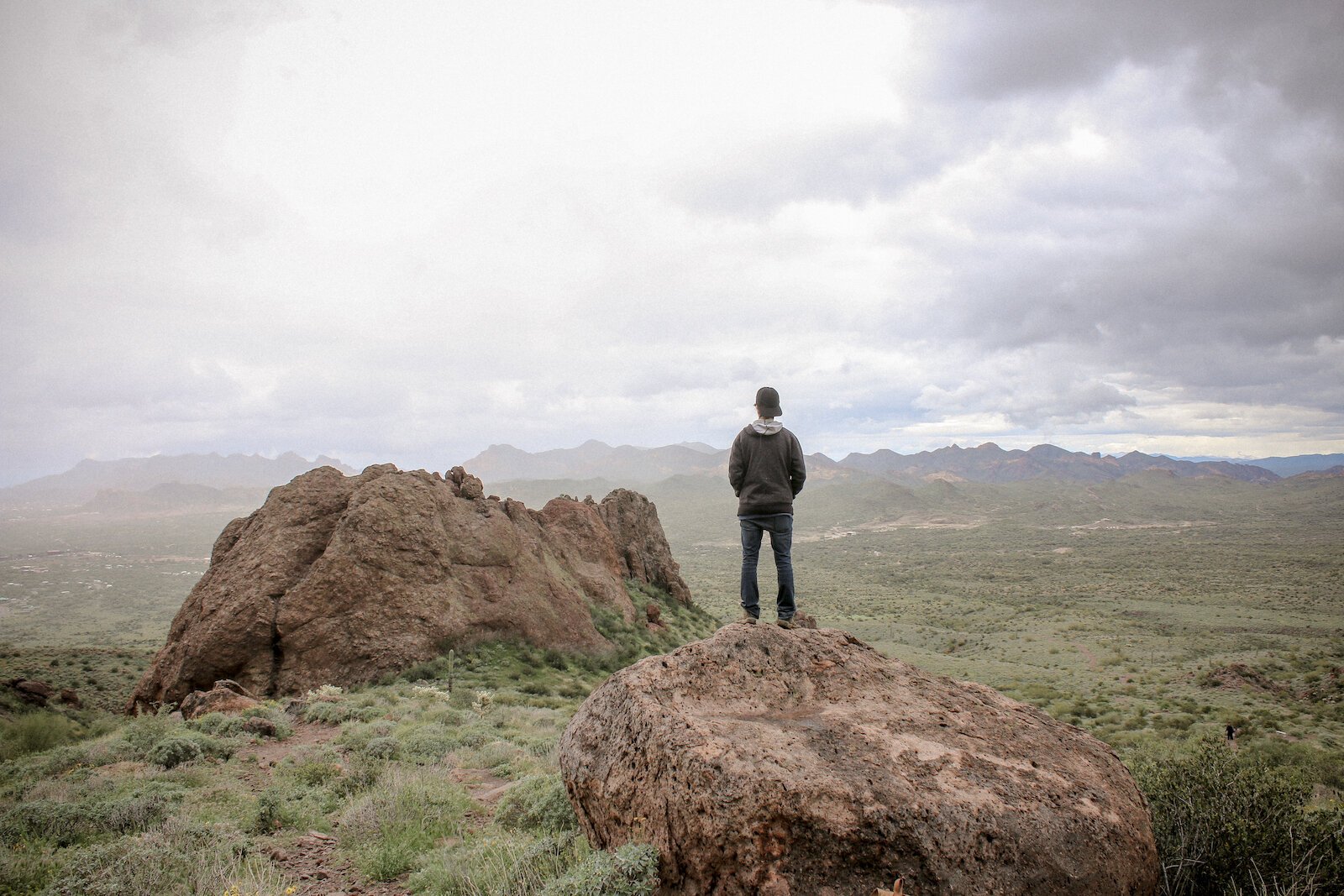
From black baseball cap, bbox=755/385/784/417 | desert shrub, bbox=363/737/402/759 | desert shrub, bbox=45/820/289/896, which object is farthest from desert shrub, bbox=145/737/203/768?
black baseball cap, bbox=755/385/784/417

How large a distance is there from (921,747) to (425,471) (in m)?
21.7

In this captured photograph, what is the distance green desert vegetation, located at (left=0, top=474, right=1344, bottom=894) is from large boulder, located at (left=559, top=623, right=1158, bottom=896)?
47 centimetres

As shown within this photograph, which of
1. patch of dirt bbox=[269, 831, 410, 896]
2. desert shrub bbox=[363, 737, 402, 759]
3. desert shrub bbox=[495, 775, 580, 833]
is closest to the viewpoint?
patch of dirt bbox=[269, 831, 410, 896]

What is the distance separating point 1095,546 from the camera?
94.6 metres

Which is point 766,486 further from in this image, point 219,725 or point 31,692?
point 31,692

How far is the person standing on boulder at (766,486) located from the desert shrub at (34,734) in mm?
12825

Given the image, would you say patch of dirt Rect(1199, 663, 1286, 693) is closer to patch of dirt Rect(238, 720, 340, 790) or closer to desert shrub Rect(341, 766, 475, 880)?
desert shrub Rect(341, 766, 475, 880)

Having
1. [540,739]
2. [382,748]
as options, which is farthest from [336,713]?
[540,739]

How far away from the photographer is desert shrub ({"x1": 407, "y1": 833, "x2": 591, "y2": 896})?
427cm

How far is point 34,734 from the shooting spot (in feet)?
36.2

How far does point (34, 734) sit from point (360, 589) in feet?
23.8

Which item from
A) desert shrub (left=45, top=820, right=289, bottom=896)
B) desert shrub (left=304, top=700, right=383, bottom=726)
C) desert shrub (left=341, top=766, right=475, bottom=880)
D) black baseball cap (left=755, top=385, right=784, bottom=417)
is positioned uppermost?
black baseball cap (left=755, top=385, right=784, bottom=417)

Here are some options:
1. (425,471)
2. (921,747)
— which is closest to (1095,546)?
(425,471)

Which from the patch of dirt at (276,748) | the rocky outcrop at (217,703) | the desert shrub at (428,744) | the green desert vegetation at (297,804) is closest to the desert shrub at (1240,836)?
the green desert vegetation at (297,804)
